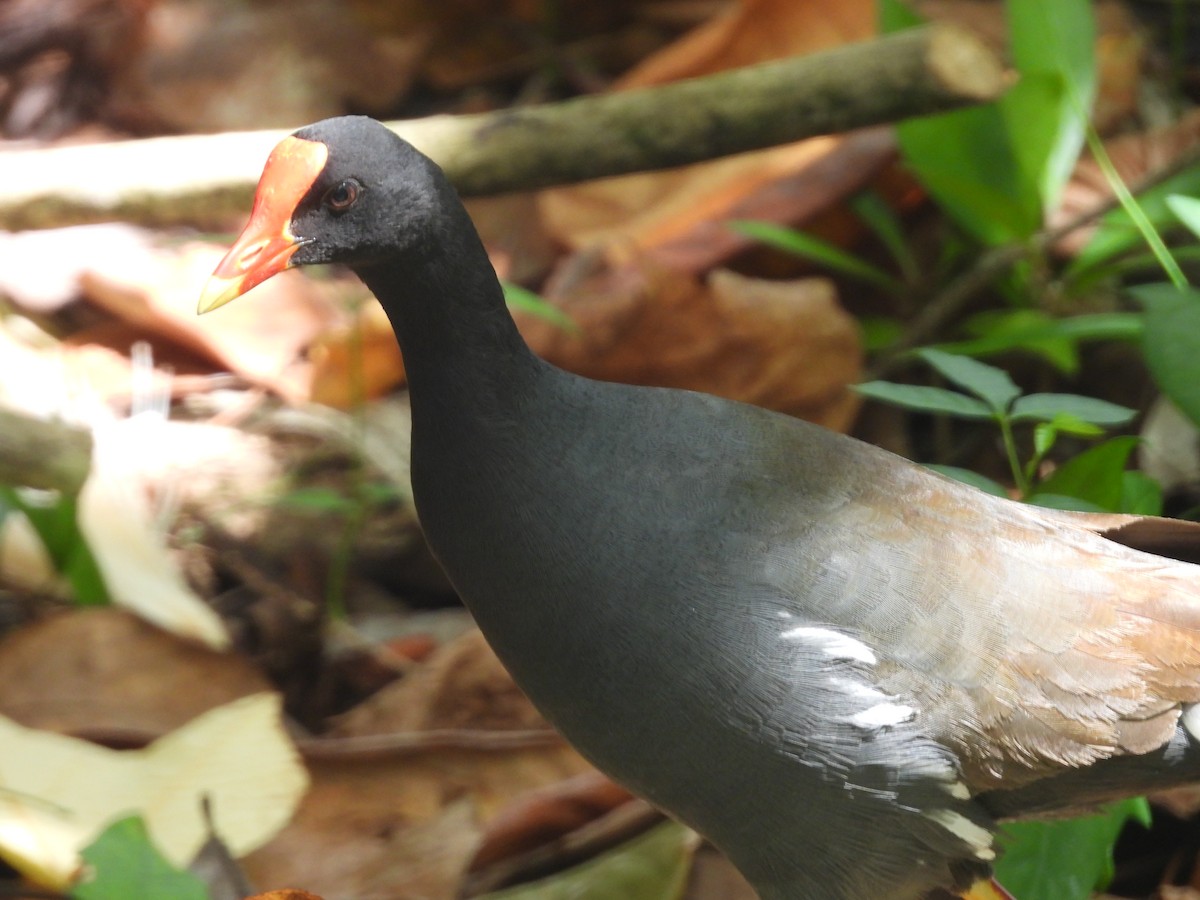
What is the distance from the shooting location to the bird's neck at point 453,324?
1.75m

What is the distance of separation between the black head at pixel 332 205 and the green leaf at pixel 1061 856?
1211 millimetres

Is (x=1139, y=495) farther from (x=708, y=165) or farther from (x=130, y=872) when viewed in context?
(x=708, y=165)

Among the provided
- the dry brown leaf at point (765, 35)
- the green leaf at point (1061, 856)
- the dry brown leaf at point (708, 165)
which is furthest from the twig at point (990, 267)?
the green leaf at point (1061, 856)

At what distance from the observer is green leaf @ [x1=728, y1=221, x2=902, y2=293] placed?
10.2ft

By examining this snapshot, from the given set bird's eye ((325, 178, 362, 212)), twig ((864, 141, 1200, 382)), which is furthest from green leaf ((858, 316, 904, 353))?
bird's eye ((325, 178, 362, 212))

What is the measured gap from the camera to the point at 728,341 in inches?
121

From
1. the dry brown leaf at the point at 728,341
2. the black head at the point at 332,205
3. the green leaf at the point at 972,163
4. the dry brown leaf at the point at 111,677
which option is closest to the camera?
the black head at the point at 332,205

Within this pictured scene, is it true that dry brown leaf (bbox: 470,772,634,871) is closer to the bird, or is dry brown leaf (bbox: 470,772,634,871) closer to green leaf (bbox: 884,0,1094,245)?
the bird

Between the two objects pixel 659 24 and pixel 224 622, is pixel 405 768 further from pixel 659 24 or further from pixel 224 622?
pixel 659 24

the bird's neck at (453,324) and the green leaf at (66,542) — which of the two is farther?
the green leaf at (66,542)

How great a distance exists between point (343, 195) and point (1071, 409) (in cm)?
106

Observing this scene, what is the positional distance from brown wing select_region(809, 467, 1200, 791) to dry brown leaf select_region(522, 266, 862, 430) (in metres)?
1.19

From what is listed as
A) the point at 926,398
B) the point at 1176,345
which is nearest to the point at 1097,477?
the point at 1176,345

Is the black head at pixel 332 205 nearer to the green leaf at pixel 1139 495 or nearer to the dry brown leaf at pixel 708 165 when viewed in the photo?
the green leaf at pixel 1139 495
